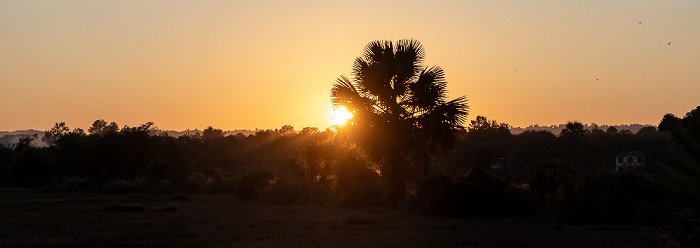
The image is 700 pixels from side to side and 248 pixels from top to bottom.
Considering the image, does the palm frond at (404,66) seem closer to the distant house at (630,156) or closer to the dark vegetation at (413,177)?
the dark vegetation at (413,177)

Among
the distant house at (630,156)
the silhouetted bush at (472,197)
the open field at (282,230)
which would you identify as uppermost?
the distant house at (630,156)

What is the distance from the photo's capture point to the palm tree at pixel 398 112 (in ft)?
94.3

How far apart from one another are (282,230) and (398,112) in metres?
10.8

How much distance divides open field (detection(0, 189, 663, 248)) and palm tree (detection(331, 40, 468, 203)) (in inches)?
101

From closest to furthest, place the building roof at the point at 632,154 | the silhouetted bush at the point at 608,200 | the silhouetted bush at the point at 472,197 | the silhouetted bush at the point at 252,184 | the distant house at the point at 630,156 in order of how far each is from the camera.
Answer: the silhouetted bush at the point at 608,200
the silhouetted bush at the point at 472,197
the silhouetted bush at the point at 252,184
the distant house at the point at 630,156
the building roof at the point at 632,154

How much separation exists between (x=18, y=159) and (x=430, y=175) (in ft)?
143

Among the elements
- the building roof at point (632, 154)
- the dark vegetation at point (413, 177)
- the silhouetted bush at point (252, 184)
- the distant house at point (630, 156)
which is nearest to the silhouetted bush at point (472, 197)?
the dark vegetation at point (413, 177)

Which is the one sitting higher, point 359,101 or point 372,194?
point 359,101

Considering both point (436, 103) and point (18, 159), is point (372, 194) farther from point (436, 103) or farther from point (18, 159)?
point (18, 159)

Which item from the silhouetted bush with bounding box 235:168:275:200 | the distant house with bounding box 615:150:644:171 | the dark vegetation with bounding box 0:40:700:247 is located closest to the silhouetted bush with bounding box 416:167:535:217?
the dark vegetation with bounding box 0:40:700:247

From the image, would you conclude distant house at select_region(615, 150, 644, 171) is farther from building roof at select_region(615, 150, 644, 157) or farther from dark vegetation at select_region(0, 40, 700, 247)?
dark vegetation at select_region(0, 40, 700, 247)

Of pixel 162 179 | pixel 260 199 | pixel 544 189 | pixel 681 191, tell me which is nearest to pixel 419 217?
pixel 544 189

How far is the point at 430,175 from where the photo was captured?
2558cm

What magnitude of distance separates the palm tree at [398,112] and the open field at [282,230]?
256 centimetres
